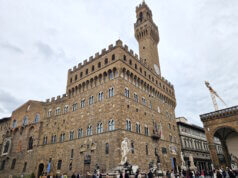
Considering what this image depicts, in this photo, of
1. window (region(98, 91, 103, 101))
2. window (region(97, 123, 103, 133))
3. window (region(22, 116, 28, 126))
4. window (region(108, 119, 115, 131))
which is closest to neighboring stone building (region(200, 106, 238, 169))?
window (region(108, 119, 115, 131))

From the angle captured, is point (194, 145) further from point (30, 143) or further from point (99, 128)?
point (30, 143)

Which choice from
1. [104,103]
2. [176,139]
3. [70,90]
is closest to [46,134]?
[70,90]

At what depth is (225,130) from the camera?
1329 inches

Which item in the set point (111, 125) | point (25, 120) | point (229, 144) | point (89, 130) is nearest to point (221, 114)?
point (229, 144)

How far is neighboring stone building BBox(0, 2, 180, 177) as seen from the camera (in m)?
23.3

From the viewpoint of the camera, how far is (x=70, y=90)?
3145 centimetres

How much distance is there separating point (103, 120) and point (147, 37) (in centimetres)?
2067

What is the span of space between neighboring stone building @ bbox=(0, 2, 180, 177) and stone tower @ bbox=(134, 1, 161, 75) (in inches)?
8.3

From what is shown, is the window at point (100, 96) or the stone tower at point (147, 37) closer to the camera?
the window at point (100, 96)

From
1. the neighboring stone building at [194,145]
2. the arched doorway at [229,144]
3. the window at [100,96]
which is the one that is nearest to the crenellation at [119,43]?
the window at [100,96]

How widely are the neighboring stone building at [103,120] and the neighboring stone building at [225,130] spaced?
5.96 m

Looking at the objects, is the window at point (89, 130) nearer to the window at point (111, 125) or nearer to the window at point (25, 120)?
the window at point (111, 125)

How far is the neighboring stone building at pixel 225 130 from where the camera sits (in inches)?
1156

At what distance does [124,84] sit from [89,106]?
6423 mm
